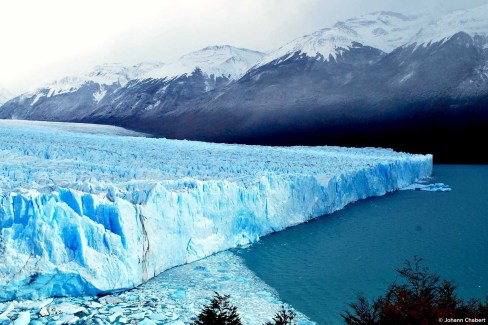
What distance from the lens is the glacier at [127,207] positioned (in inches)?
288

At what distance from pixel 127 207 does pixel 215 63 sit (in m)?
86.0

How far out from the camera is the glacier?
732 cm

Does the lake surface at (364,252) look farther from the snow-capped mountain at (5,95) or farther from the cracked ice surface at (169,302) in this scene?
the snow-capped mountain at (5,95)

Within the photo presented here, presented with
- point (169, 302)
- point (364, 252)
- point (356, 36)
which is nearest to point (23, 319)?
point (169, 302)

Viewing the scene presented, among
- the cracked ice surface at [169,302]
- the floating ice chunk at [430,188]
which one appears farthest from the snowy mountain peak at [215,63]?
the cracked ice surface at [169,302]

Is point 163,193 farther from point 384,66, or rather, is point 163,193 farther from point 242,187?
point 384,66

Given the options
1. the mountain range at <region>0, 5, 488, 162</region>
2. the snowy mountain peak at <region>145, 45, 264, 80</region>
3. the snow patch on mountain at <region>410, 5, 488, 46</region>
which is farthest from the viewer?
the snowy mountain peak at <region>145, 45, 264, 80</region>

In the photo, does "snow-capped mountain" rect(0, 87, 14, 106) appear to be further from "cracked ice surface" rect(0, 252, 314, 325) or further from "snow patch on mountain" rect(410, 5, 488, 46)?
"cracked ice surface" rect(0, 252, 314, 325)

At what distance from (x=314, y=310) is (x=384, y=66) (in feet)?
227

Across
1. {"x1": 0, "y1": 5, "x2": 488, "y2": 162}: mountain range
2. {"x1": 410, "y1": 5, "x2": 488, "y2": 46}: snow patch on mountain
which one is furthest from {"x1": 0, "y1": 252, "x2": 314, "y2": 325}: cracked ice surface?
{"x1": 410, "y1": 5, "x2": 488, "y2": 46}: snow patch on mountain

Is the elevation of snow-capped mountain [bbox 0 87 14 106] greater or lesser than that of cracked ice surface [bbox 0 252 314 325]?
greater

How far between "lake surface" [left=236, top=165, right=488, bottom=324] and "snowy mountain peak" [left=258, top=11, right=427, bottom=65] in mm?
65007

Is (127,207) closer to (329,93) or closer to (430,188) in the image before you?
(430,188)

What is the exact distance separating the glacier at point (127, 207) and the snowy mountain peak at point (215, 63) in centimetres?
7346
